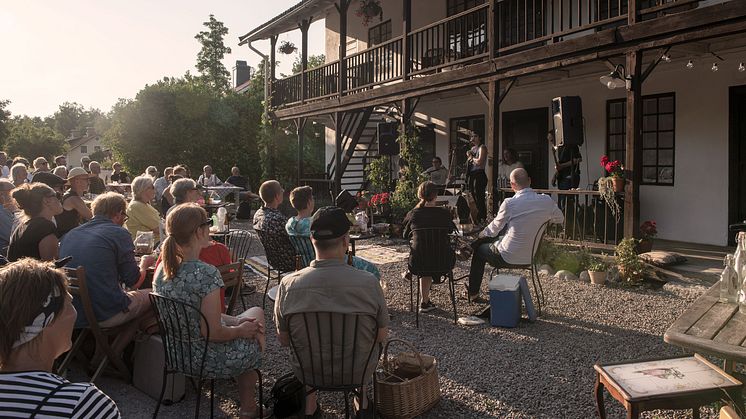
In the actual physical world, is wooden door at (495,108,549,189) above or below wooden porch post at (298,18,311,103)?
below

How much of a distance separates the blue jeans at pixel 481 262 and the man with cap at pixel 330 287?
300 centimetres

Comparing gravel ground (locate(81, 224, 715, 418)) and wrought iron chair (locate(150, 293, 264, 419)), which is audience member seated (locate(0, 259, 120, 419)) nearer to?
wrought iron chair (locate(150, 293, 264, 419))

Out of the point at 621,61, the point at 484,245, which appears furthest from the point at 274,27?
the point at 484,245

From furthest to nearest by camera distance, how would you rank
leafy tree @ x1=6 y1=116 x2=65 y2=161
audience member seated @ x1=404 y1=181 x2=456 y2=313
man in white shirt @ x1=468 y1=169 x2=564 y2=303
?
1. leafy tree @ x1=6 y1=116 x2=65 y2=161
2. man in white shirt @ x1=468 y1=169 x2=564 y2=303
3. audience member seated @ x1=404 y1=181 x2=456 y2=313

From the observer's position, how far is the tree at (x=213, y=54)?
47531 millimetres

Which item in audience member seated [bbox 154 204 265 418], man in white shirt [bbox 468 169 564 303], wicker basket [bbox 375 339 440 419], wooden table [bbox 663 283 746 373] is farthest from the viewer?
man in white shirt [bbox 468 169 564 303]

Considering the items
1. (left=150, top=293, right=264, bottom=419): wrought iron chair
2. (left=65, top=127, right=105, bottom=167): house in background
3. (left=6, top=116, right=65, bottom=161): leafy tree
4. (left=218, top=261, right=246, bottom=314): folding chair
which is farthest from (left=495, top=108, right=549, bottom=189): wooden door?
(left=65, top=127, right=105, bottom=167): house in background

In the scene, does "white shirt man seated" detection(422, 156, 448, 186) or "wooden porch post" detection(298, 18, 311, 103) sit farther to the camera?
"wooden porch post" detection(298, 18, 311, 103)

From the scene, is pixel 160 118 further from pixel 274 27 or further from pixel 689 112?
pixel 689 112

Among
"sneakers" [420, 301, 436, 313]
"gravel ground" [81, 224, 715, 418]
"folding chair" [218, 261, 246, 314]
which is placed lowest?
"gravel ground" [81, 224, 715, 418]

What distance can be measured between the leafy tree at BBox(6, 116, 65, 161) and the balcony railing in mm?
47762

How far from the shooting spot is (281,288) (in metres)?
2.91

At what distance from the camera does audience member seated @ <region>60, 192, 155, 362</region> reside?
3.65 metres

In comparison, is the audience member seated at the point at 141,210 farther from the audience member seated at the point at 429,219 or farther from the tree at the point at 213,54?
the tree at the point at 213,54
